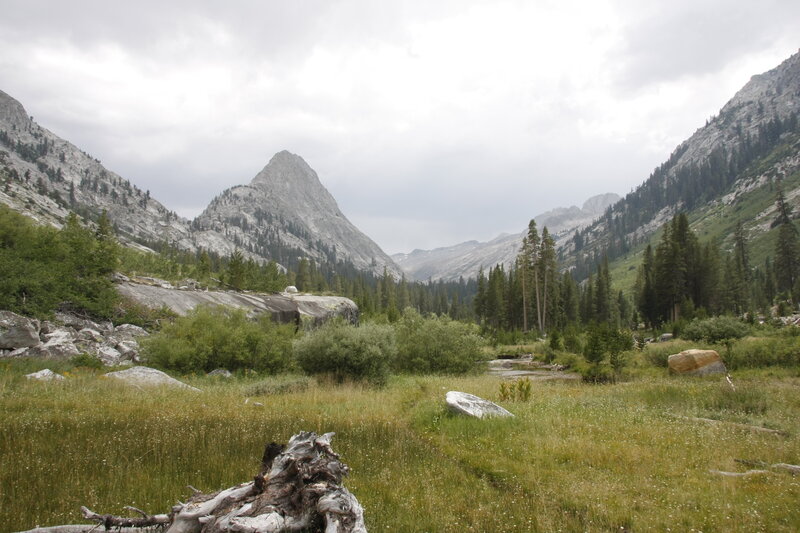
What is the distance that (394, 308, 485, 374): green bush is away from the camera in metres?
32.9

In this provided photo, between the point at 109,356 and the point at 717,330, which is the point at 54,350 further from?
the point at 717,330

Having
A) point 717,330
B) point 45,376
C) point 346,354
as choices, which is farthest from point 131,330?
point 717,330

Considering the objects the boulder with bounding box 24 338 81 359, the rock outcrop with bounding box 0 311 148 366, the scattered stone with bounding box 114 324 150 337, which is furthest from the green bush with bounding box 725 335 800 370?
the scattered stone with bounding box 114 324 150 337

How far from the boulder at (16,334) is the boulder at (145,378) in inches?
317

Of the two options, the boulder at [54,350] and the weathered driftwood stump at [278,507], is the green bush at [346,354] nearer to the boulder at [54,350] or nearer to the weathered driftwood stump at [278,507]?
the boulder at [54,350]

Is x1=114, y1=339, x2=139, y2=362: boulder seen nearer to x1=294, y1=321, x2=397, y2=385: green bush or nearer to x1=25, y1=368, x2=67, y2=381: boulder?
x1=25, y1=368, x2=67, y2=381: boulder

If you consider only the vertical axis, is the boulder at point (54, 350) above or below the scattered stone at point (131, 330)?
below

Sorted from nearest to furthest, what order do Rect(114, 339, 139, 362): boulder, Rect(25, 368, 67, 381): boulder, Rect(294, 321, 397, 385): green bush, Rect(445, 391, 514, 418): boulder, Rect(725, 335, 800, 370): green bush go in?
1. Rect(445, 391, 514, 418): boulder
2. Rect(25, 368, 67, 381): boulder
3. Rect(294, 321, 397, 385): green bush
4. Rect(114, 339, 139, 362): boulder
5. Rect(725, 335, 800, 370): green bush

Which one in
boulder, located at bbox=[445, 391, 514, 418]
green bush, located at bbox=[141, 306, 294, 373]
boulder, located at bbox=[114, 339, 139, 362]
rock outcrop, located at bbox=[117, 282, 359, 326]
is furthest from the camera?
rock outcrop, located at bbox=[117, 282, 359, 326]

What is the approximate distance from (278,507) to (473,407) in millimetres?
9242

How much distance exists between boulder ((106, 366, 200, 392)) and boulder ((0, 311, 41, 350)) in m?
8.05

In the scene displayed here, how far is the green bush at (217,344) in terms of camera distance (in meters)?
22.6

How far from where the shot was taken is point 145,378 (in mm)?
17422

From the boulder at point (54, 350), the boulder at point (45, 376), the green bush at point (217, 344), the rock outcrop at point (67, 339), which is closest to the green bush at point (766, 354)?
the green bush at point (217, 344)
